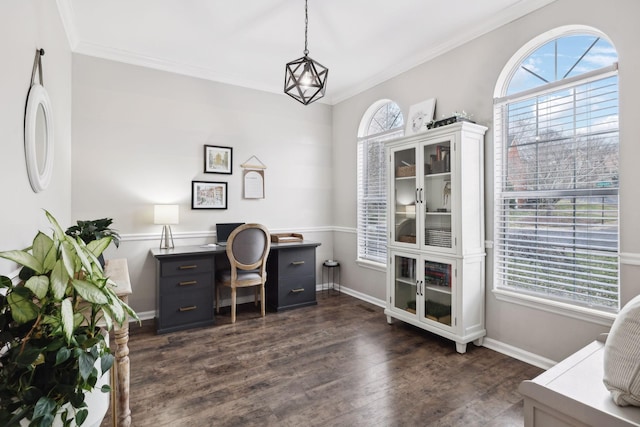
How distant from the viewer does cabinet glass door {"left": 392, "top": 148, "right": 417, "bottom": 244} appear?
10.6ft

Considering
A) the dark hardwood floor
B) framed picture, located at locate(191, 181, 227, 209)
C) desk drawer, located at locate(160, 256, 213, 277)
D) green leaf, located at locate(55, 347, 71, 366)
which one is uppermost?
framed picture, located at locate(191, 181, 227, 209)

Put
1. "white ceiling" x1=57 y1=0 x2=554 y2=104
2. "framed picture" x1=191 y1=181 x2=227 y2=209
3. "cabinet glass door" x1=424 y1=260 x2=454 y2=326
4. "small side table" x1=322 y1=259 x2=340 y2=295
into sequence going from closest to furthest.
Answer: "white ceiling" x1=57 y1=0 x2=554 y2=104, "cabinet glass door" x1=424 y1=260 x2=454 y2=326, "framed picture" x1=191 y1=181 x2=227 y2=209, "small side table" x1=322 y1=259 x2=340 y2=295

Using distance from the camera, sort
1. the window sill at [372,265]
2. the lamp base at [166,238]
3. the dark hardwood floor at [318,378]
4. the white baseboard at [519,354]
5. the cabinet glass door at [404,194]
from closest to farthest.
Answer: the dark hardwood floor at [318,378], the white baseboard at [519,354], the cabinet glass door at [404,194], the lamp base at [166,238], the window sill at [372,265]

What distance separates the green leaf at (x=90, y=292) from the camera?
0.87 m

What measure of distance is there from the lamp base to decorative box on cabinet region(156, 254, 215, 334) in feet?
1.21

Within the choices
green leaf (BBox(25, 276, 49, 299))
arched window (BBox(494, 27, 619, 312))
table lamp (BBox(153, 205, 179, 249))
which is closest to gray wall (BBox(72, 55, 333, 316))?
table lamp (BBox(153, 205, 179, 249))

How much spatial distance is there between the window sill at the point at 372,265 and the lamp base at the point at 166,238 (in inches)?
90.9

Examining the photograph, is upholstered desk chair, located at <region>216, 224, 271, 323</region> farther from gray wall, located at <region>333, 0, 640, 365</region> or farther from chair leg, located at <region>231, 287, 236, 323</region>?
gray wall, located at <region>333, 0, 640, 365</region>

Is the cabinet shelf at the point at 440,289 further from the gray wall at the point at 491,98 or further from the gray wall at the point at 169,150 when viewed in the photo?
the gray wall at the point at 169,150

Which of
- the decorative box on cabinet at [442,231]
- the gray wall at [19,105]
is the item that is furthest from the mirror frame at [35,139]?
the decorative box on cabinet at [442,231]

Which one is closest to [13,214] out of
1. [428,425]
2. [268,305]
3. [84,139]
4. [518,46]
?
[84,139]

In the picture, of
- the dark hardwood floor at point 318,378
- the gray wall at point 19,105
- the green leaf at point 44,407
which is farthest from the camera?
the dark hardwood floor at point 318,378

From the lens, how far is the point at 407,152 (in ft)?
10.8

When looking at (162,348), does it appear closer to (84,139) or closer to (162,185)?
(162,185)
